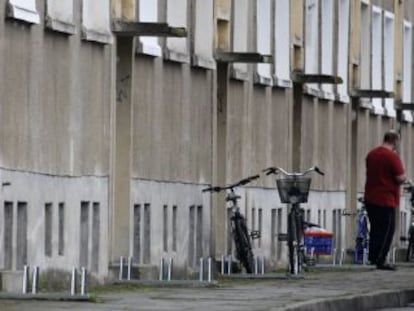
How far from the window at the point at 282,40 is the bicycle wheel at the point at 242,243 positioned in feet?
22.2

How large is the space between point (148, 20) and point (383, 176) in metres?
5.05

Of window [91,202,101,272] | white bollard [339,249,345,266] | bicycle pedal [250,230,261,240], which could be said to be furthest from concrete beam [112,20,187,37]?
white bollard [339,249,345,266]

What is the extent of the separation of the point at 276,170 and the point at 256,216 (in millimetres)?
4856

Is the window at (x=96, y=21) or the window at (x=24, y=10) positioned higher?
the window at (x=96, y=21)

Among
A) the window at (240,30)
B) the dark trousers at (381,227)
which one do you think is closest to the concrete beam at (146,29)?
the window at (240,30)

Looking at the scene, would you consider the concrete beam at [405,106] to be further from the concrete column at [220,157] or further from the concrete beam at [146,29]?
the concrete beam at [146,29]

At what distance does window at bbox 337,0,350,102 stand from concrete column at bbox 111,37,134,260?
15481mm

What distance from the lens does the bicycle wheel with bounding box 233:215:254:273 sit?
1227 inches

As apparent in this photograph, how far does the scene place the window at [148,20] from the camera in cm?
2888

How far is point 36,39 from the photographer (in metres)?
24.5

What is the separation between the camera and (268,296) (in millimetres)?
24094

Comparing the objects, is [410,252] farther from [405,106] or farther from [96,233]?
[96,233]

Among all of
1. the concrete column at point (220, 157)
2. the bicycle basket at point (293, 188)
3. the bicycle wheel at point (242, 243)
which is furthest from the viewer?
the concrete column at point (220, 157)

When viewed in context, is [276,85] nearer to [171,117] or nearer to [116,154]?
[171,117]
